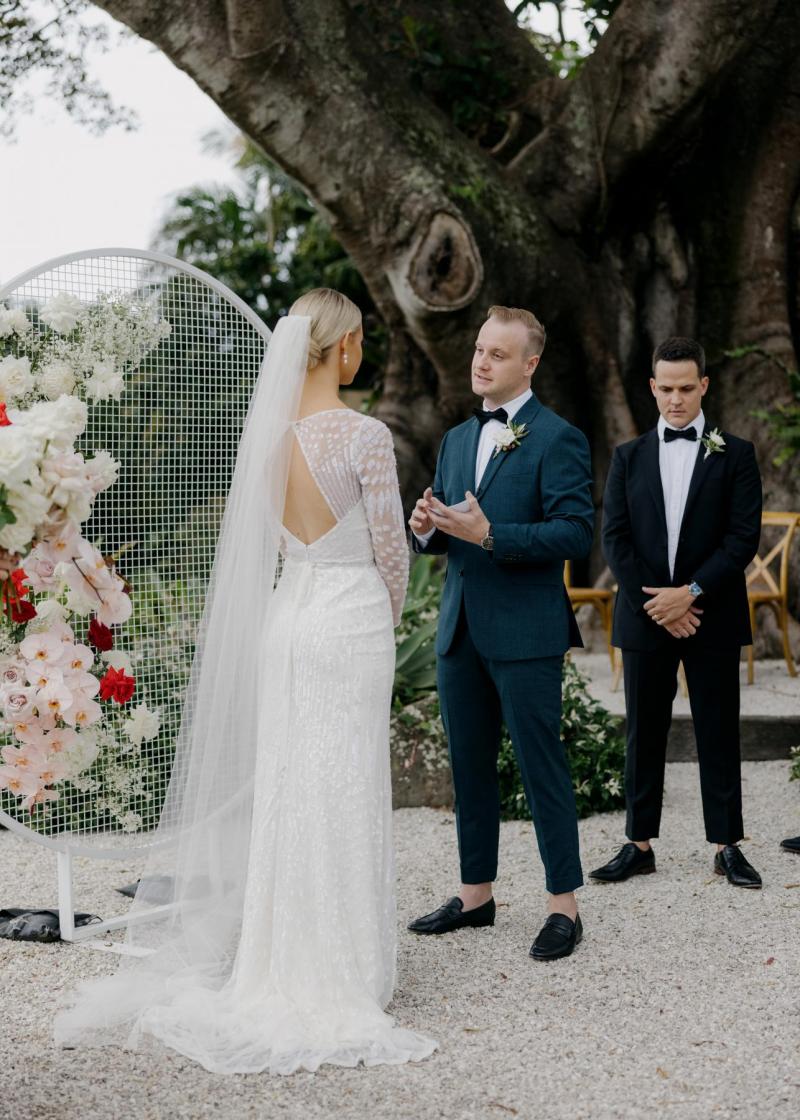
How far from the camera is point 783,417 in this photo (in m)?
9.55

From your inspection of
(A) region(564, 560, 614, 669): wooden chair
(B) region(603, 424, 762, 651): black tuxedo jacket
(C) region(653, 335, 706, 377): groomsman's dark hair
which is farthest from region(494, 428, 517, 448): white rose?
(A) region(564, 560, 614, 669): wooden chair

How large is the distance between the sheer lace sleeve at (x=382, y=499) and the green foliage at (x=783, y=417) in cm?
621

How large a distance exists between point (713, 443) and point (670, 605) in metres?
0.70

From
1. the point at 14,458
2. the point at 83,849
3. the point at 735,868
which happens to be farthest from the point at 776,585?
the point at 14,458

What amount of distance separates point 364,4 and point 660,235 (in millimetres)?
3100

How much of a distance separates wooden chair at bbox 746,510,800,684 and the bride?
17.6ft

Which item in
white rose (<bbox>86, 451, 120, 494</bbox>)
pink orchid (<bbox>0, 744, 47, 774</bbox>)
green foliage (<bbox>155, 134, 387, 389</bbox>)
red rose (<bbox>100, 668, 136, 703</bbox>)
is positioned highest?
green foliage (<bbox>155, 134, 387, 389</bbox>)

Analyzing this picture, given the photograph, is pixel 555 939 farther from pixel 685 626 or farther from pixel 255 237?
pixel 255 237

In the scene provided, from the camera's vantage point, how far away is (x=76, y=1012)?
381cm

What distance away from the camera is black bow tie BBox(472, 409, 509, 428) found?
4516 millimetres

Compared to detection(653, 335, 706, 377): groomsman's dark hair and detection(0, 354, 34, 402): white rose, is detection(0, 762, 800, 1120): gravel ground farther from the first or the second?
detection(653, 335, 706, 377): groomsman's dark hair

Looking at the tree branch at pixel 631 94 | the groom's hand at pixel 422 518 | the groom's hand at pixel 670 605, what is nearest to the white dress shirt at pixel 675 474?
the groom's hand at pixel 670 605

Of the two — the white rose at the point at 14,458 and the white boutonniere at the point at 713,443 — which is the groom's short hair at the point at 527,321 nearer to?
the white boutonniere at the point at 713,443

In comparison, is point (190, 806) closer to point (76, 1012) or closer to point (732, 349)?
point (76, 1012)
